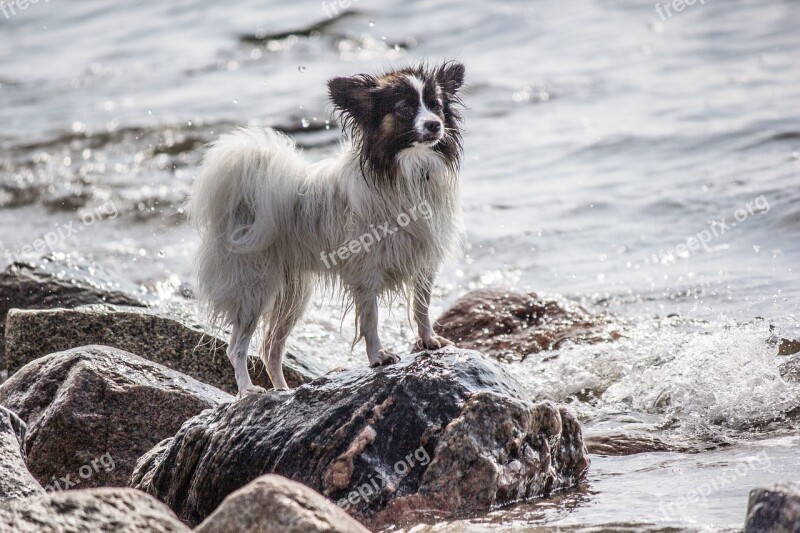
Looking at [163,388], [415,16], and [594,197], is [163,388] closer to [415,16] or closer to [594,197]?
[594,197]

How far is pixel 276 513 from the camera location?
3795 mm

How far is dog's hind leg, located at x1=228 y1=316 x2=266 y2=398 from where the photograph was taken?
5.98 m

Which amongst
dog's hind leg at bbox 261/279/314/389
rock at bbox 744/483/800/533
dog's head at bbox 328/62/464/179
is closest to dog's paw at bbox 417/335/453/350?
dog's hind leg at bbox 261/279/314/389

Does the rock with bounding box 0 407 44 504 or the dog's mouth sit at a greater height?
the dog's mouth

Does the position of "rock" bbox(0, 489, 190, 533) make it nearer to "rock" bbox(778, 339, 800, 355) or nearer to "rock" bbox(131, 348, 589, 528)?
"rock" bbox(131, 348, 589, 528)

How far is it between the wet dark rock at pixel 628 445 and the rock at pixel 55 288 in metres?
3.83

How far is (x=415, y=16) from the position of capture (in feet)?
72.1

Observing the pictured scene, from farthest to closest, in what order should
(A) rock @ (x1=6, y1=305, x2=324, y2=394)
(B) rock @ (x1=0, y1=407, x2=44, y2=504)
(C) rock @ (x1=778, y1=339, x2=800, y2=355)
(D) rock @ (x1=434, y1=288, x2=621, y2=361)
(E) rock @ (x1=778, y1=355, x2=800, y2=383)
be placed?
(D) rock @ (x1=434, y1=288, x2=621, y2=361)
(C) rock @ (x1=778, y1=339, x2=800, y2=355)
(A) rock @ (x1=6, y1=305, x2=324, y2=394)
(E) rock @ (x1=778, y1=355, x2=800, y2=383)
(B) rock @ (x1=0, y1=407, x2=44, y2=504)

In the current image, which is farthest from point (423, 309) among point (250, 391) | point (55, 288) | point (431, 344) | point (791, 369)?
point (55, 288)

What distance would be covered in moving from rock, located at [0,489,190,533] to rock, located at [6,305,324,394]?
3.28 m

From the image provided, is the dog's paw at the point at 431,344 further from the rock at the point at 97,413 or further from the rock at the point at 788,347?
the rock at the point at 788,347

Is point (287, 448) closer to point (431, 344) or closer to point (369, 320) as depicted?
point (369, 320)

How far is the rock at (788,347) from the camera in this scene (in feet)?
25.1

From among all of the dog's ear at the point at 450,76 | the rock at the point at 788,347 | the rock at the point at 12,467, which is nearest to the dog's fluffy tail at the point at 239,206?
the dog's ear at the point at 450,76
